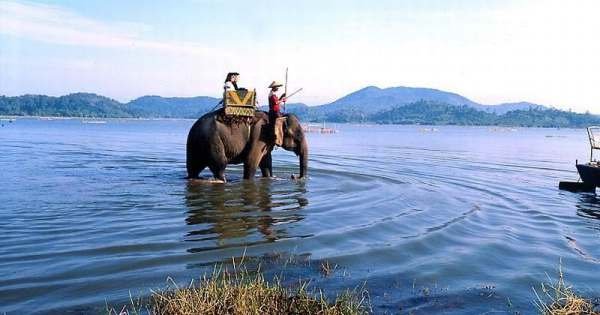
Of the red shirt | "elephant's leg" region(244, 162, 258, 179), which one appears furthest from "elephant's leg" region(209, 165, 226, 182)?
the red shirt

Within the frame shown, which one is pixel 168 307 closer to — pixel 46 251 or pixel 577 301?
pixel 46 251

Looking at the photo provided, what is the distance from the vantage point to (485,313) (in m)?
7.99

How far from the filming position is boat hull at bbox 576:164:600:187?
2072 centimetres

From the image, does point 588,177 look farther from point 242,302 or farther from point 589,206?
point 242,302

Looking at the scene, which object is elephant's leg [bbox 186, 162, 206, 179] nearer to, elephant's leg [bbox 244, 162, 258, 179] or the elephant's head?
Answer: elephant's leg [bbox 244, 162, 258, 179]

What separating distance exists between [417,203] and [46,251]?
34.5 feet

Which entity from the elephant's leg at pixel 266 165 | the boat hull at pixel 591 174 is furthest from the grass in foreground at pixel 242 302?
the boat hull at pixel 591 174

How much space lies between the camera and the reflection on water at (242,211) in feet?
38.7

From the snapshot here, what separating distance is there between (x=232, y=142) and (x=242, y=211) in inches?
198

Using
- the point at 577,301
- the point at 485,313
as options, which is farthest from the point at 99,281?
the point at 577,301

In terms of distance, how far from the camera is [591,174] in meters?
21.0

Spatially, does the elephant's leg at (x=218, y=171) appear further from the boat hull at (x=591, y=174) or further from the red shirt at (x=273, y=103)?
the boat hull at (x=591, y=174)

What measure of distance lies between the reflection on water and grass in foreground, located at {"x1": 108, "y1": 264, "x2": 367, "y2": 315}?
3.20m

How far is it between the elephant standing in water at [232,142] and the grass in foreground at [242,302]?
37.4ft
